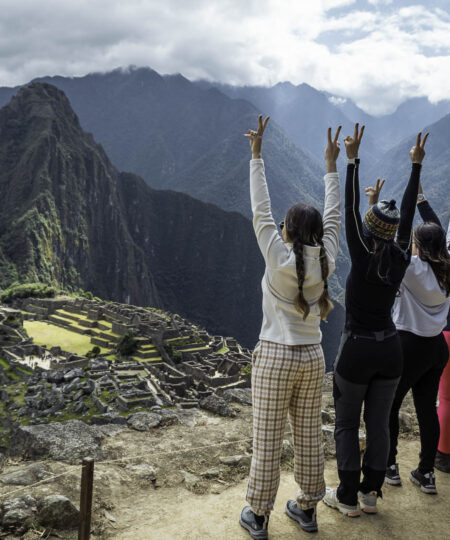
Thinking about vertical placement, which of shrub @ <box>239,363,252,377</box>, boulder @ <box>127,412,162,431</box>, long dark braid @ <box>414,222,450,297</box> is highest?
long dark braid @ <box>414,222,450,297</box>

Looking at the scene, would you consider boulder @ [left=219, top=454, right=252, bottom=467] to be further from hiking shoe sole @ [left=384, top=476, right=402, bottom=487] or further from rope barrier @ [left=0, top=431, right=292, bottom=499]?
hiking shoe sole @ [left=384, top=476, right=402, bottom=487]

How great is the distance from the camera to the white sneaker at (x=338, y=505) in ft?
8.70

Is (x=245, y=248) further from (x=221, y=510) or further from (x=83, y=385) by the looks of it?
(x=221, y=510)

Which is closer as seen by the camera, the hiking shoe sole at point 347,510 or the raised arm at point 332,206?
the raised arm at point 332,206

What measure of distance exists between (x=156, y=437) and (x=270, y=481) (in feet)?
6.87

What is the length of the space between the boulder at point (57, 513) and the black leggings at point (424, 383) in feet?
6.60

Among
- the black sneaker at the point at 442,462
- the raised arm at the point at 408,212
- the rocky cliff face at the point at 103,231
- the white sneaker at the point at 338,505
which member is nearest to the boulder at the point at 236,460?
the white sneaker at the point at 338,505

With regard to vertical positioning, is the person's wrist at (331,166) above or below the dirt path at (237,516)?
above

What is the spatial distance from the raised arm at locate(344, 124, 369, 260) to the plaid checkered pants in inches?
23.9

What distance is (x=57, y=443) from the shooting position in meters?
3.64

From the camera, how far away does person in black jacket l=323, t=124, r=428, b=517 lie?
8.36ft

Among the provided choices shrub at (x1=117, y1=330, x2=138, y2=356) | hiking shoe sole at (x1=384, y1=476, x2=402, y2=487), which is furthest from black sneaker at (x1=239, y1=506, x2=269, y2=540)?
shrub at (x1=117, y1=330, x2=138, y2=356)

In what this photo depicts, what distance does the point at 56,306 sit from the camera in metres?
43.2

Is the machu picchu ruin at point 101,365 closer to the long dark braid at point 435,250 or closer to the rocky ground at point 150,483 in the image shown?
the rocky ground at point 150,483
